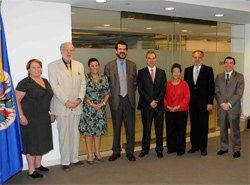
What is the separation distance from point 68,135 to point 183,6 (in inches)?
123

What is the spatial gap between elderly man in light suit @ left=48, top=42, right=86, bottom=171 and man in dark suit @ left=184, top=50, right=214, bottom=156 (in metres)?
2.02

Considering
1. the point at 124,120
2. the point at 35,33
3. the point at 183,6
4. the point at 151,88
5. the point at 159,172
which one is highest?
the point at 183,6

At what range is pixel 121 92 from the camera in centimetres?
492

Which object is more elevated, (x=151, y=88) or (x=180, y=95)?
(x=151, y=88)

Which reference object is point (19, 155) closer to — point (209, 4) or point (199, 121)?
point (199, 121)

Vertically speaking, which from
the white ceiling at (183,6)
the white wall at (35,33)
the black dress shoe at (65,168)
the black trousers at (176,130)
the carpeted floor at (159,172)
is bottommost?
the carpeted floor at (159,172)

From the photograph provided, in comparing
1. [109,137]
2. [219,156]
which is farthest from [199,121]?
[109,137]

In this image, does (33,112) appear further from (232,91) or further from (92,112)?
(232,91)

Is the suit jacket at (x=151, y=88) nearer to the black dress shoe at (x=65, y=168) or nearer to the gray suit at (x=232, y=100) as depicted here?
the gray suit at (x=232, y=100)

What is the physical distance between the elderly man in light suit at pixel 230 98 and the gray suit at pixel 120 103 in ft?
5.25

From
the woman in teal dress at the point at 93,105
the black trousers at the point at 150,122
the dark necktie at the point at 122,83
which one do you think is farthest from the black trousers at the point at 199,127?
the woman in teal dress at the point at 93,105

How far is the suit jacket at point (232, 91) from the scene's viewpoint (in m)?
5.02

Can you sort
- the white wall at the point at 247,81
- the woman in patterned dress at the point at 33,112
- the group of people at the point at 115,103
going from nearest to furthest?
1. the woman in patterned dress at the point at 33,112
2. the group of people at the point at 115,103
3. the white wall at the point at 247,81

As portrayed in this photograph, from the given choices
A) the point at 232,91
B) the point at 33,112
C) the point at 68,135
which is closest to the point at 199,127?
the point at 232,91
